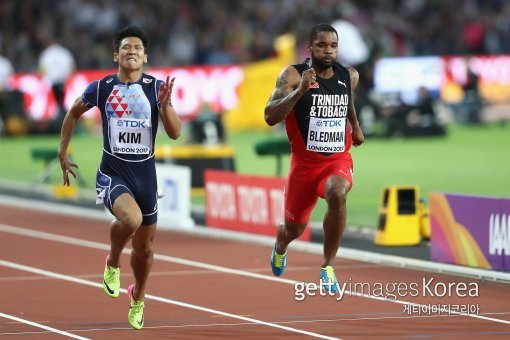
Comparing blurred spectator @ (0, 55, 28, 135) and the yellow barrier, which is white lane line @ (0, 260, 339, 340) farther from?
blurred spectator @ (0, 55, 28, 135)

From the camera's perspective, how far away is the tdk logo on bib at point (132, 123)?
941 centimetres

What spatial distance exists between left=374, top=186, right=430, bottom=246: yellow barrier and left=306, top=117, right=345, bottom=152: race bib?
3.52m

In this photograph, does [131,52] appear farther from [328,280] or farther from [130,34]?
[328,280]

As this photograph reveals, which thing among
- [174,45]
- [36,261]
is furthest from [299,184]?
[174,45]

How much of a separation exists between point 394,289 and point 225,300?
56.7 inches

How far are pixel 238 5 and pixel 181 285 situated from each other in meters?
25.5

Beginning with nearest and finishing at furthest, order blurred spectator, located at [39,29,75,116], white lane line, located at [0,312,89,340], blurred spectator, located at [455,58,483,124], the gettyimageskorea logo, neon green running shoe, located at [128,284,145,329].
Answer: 1. white lane line, located at [0,312,89,340]
2. neon green running shoe, located at [128,284,145,329]
3. the gettyimageskorea logo
4. blurred spectator, located at [39,29,75,116]
5. blurred spectator, located at [455,58,483,124]

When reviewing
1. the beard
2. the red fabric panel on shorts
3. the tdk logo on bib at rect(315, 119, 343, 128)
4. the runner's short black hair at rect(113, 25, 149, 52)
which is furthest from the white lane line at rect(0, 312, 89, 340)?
the beard

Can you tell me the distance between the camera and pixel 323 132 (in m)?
10.7

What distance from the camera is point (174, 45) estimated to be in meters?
34.4

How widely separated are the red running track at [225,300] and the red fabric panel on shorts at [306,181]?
27.9 inches

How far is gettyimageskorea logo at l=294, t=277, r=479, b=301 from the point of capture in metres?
10.9

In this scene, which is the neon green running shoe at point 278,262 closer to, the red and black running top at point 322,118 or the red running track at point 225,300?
the red running track at point 225,300

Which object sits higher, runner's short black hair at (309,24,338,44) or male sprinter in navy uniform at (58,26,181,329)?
runner's short black hair at (309,24,338,44)
